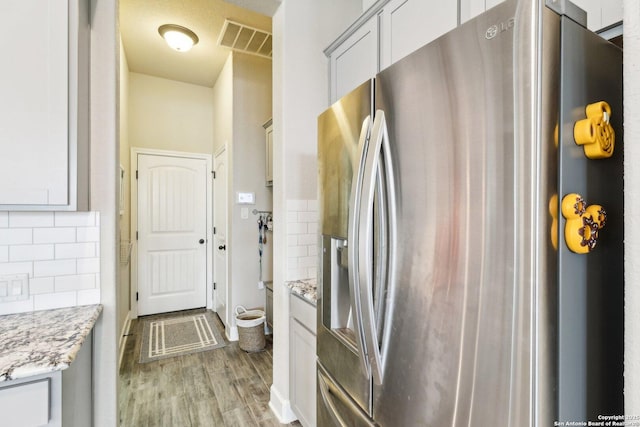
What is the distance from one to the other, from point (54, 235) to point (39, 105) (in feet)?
1.88

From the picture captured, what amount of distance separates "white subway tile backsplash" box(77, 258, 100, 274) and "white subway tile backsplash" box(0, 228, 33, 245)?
0.21 m

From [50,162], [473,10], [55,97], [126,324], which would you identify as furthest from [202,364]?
[473,10]

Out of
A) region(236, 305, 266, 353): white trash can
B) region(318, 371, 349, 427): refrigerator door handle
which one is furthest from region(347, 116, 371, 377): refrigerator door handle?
region(236, 305, 266, 353): white trash can

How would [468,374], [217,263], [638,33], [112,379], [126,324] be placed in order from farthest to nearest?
[217,263], [126,324], [112,379], [468,374], [638,33]

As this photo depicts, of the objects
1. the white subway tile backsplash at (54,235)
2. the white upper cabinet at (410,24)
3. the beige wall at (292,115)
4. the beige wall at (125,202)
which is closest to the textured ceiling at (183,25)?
the beige wall at (125,202)

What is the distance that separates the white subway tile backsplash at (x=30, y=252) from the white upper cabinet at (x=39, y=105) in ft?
1.01

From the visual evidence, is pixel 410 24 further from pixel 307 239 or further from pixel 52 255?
pixel 52 255

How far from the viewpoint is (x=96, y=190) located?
1437 millimetres

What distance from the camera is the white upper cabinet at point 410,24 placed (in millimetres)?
1243

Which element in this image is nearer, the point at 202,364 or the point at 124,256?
the point at 202,364

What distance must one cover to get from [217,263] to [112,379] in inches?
105

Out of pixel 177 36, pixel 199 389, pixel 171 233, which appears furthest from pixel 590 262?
pixel 171 233

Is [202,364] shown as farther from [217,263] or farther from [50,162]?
[50,162]

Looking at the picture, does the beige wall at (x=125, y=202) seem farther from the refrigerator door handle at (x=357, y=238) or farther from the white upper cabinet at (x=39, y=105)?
the refrigerator door handle at (x=357, y=238)
